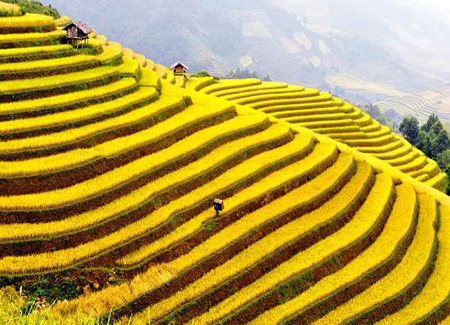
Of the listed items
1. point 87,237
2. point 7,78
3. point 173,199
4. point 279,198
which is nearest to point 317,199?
point 279,198

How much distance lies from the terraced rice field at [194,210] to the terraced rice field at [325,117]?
15.4m

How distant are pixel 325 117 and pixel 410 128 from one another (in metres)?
31.3

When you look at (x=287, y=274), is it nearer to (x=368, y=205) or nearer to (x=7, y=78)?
Answer: (x=368, y=205)

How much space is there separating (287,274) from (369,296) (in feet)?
10.0

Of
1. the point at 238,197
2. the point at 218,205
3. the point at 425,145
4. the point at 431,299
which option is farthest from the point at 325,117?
the point at 218,205

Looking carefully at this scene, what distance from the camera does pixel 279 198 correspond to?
19.9 m

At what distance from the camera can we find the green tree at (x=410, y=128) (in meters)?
68.4

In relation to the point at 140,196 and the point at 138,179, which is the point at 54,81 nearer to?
the point at 138,179

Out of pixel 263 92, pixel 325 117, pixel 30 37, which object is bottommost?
pixel 263 92

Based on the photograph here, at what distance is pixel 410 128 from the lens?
6894cm

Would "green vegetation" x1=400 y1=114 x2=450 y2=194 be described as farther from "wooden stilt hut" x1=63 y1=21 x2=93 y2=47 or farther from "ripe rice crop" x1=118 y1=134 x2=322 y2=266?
"wooden stilt hut" x1=63 y1=21 x2=93 y2=47

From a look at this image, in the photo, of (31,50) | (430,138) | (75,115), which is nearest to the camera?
(75,115)

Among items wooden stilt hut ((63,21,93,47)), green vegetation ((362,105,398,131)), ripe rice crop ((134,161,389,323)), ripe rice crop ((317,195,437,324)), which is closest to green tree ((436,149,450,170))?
ripe rice crop ((317,195,437,324))

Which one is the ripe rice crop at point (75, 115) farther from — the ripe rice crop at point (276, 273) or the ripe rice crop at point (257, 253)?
the ripe rice crop at point (276, 273)
